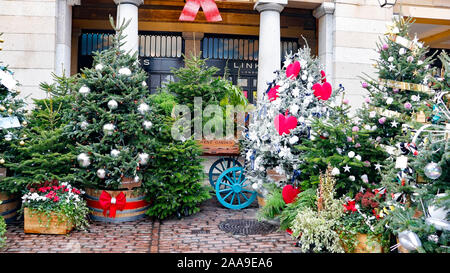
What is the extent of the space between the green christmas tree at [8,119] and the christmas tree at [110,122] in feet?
2.70

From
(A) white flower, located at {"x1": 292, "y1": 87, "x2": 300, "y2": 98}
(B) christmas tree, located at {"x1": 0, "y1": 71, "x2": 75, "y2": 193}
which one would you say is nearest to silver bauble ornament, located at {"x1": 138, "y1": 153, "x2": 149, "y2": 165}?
(B) christmas tree, located at {"x1": 0, "y1": 71, "x2": 75, "y2": 193}

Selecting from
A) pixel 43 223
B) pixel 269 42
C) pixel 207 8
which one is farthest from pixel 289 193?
pixel 207 8

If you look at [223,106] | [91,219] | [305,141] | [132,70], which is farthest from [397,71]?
[91,219]

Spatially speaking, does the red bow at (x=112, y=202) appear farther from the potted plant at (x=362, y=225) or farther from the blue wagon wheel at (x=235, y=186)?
the potted plant at (x=362, y=225)

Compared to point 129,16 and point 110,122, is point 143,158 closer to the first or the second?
point 110,122

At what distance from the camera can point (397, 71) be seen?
5871 mm

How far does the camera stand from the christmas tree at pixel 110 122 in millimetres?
6051

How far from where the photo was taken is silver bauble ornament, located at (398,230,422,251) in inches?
127

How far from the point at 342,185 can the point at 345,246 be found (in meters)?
0.87

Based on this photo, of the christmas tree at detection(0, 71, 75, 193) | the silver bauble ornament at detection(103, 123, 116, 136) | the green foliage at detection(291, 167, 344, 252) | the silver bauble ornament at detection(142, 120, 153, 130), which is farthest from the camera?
the silver bauble ornament at detection(142, 120, 153, 130)

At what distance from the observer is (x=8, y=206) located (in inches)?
240

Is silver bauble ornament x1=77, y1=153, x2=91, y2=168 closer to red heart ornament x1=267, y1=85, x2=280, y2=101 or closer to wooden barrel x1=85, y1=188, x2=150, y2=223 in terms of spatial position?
wooden barrel x1=85, y1=188, x2=150, y2=223

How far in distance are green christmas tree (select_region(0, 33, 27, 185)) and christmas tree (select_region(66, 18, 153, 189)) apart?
823 mm

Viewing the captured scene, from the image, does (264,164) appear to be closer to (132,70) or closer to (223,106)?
(223,106)
